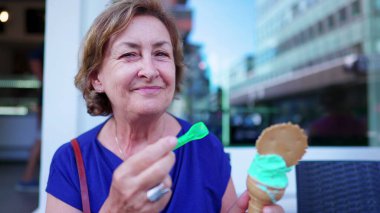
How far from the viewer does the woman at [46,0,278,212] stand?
99 centimetres

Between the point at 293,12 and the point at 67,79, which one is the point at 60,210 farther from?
the point at 293,12

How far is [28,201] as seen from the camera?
303 cm

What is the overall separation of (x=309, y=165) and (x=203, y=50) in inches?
227

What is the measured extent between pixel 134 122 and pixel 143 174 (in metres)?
0.41

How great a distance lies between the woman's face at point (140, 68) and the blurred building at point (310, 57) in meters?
4.48

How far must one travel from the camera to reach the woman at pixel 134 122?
0.99 metres

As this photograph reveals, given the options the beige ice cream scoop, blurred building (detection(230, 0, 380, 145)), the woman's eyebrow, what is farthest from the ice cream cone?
blurred building (detection(230, 0, 380, 145))

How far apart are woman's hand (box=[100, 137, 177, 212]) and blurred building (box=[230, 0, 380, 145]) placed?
4.72m

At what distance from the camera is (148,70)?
3.15ft

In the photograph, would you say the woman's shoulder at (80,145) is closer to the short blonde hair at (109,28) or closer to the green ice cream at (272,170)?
the short blonde hair at (109,28)

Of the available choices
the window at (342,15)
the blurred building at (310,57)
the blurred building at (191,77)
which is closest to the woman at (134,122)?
the blurred building at (191,77)

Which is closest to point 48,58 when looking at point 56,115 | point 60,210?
point 56,115

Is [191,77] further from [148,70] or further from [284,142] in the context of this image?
[284,142]

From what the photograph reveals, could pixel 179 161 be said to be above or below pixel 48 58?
below
